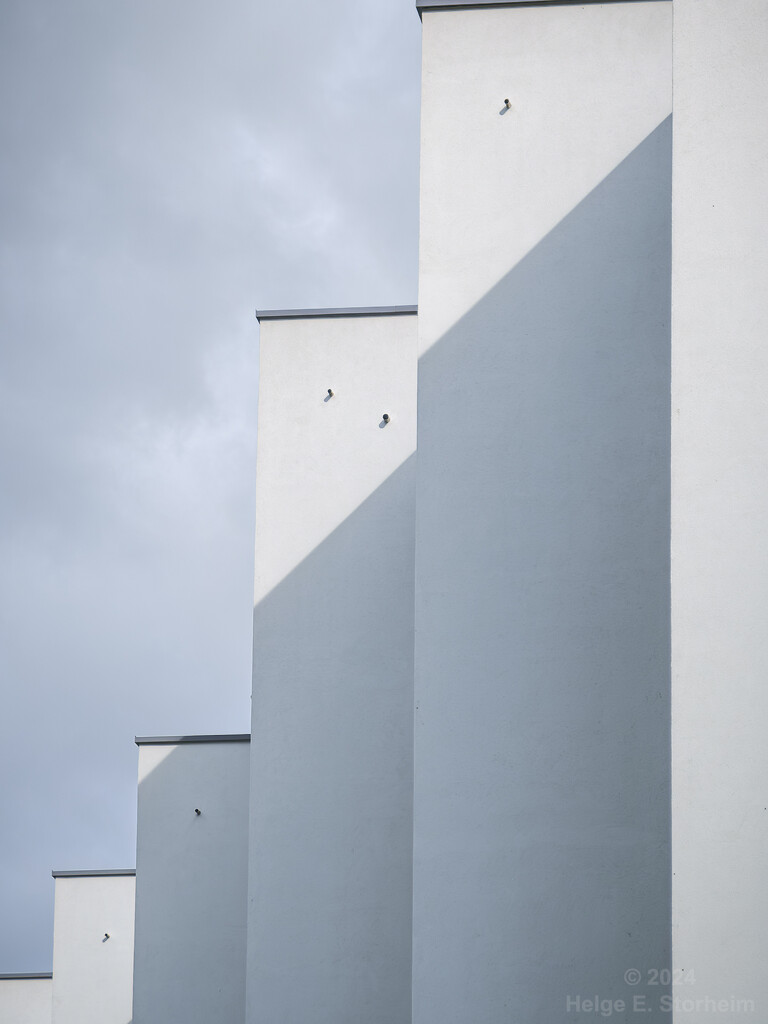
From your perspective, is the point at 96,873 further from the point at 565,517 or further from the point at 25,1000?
the point at 565,517

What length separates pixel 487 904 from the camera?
686 centimetres

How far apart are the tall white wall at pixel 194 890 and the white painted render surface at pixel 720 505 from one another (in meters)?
8.57

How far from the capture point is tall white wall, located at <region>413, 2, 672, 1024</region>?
22.3 feet

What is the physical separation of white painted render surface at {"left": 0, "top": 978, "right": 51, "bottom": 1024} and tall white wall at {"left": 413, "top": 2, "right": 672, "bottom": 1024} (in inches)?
610

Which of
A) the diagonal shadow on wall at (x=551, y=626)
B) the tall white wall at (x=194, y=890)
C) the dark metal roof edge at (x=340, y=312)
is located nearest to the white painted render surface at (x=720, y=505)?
the diagonal shadow on wall at (x=551, y=626)

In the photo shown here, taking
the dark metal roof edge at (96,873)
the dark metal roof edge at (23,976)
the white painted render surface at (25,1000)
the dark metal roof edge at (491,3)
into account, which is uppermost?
the dark metal roof edge at (491,3)

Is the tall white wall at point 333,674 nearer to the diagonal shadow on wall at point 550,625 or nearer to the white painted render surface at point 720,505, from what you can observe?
the diagonal shadow on wall at point 550,625

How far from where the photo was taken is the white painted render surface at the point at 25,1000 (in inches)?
786

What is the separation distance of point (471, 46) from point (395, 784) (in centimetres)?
572

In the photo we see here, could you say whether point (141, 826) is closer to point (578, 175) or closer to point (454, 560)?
point (454, 560)

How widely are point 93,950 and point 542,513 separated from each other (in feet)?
40.1

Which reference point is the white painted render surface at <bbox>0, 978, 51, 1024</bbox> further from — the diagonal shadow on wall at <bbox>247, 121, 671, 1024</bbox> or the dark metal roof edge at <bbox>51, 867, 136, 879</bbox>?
the diagonal shadow on wall at <bbox>247, 121, 671, 1024</bbox>

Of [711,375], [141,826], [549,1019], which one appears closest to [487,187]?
[711,375]

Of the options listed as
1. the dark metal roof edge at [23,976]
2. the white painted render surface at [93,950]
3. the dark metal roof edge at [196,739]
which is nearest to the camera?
the dark metal roof edge at [196,739]
